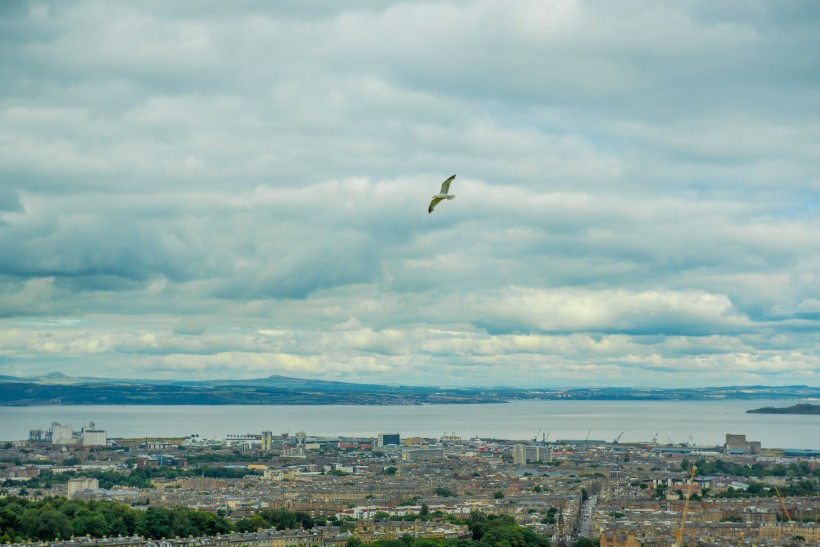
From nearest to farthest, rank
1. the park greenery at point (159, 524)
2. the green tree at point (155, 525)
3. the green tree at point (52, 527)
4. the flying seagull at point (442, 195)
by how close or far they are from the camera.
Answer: the flying seagull at point (442, 195) < the park greenery at point (159, 524) < the green tree at point (52, 527) < the green tree at point (155, 525)

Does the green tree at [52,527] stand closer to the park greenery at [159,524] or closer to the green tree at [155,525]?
the park greenery at [159,524]

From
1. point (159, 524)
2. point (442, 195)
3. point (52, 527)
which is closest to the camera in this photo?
point (442, 195)

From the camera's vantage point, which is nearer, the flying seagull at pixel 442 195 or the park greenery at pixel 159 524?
the flying seagull at pixel 442 195

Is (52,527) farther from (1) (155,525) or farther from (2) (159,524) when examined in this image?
(2) (159,524)

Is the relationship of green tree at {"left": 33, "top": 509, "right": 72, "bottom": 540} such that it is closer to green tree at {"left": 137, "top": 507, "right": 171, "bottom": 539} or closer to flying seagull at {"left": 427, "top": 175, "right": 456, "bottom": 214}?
green tree at {"left": 137, "top": 507, "right": 171, "bottom": 539}

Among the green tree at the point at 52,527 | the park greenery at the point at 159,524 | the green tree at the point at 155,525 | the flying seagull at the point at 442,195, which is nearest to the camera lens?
the flying seagull at the point at 442,195

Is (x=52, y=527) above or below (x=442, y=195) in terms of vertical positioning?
below

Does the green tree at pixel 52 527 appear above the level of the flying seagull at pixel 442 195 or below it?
below

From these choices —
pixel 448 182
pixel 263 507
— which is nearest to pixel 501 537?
pixel 263 507

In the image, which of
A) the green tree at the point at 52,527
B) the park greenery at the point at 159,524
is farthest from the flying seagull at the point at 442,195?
the green tree at the point at 52,527

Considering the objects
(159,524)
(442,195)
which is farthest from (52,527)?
(442,195)

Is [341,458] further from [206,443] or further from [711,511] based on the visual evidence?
[711,511]
